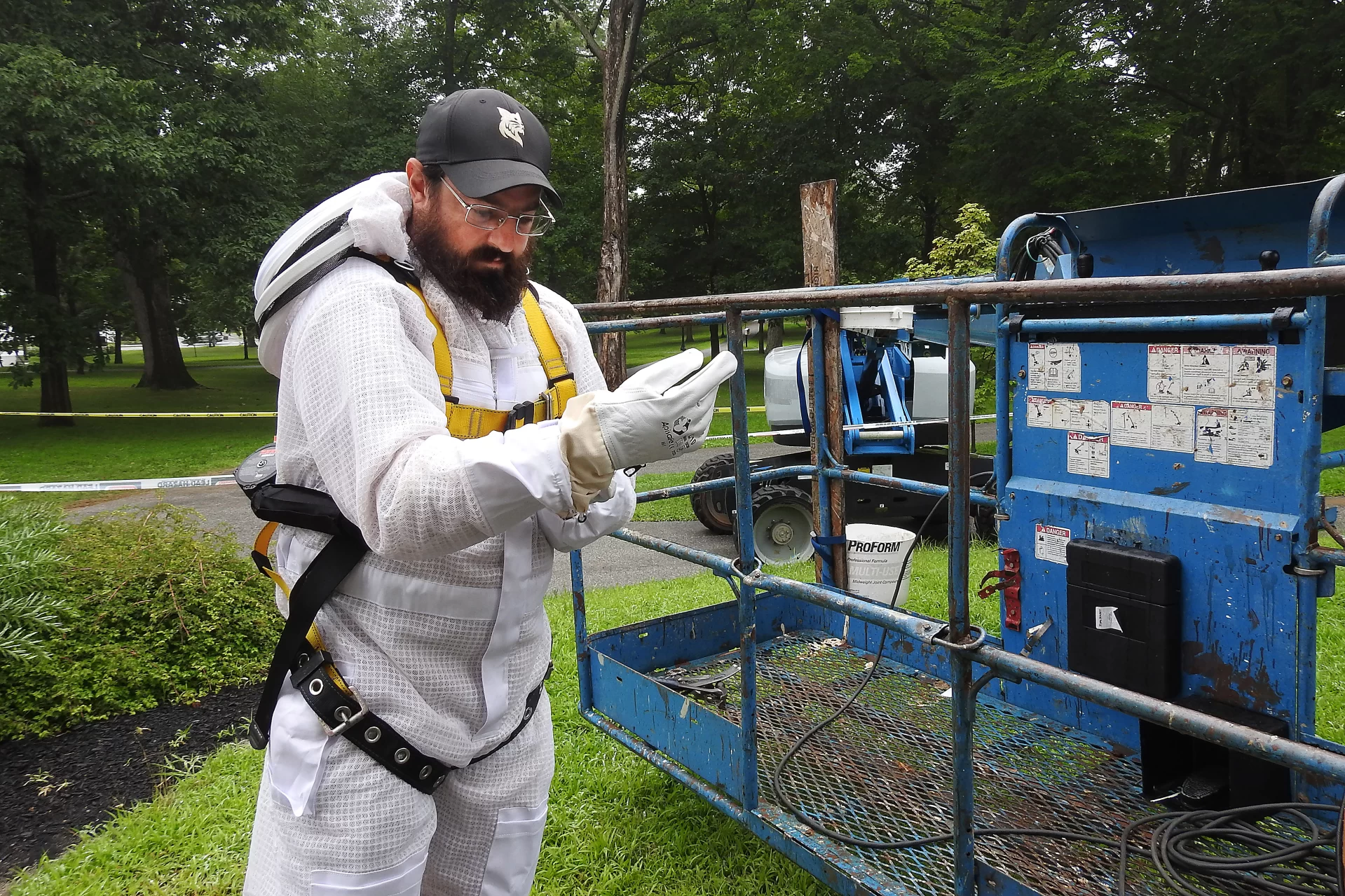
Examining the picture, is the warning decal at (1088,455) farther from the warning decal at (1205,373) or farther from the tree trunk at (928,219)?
the tree trunk at (928,219)

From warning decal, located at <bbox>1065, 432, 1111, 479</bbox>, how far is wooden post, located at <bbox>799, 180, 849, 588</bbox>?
4.02 feet

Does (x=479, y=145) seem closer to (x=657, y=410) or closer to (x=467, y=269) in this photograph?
(x=467, y=269)

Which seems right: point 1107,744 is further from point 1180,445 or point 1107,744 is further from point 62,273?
point 62,273

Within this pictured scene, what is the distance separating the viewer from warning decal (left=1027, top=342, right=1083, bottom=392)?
3.05 meters

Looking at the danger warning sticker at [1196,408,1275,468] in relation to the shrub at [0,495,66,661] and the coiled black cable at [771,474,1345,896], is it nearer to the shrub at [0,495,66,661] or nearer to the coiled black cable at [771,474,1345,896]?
the coiled black cable at [771,474,1345,896]

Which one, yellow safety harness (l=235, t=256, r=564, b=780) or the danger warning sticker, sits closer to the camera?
yellow safety harness (l=235, t=256, r=564, b=780)

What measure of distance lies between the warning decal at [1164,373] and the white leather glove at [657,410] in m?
1.89

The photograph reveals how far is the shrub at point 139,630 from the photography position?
3998mm

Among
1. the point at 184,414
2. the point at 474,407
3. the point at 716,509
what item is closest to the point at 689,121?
the point at 184,414

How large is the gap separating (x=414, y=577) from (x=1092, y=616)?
7.20 ft

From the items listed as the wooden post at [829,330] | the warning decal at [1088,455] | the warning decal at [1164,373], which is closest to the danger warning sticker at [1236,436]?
the warning decal at [1164,373]

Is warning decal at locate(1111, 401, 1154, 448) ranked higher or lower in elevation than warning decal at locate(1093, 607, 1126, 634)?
higher

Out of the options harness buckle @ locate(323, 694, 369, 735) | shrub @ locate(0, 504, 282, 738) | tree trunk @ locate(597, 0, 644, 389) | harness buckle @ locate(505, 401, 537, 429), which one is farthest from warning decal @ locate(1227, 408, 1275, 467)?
tree trunk @ locate(597, 0, 644, 389)

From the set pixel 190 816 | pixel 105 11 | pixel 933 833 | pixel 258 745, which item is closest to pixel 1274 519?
pixel 933 833
